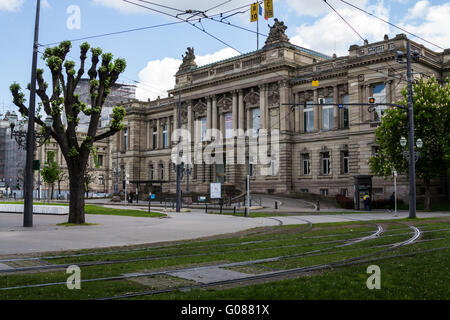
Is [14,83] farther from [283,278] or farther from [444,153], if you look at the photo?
[444,153]

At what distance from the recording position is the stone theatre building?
1977 inches

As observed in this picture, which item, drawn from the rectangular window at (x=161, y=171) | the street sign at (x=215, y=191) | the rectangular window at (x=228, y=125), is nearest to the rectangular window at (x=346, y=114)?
the rectangular window at (x=228, y=125)

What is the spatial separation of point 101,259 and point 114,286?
13.5 feet

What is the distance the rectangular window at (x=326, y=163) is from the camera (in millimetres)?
57000

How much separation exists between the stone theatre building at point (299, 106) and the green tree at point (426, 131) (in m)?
7.22

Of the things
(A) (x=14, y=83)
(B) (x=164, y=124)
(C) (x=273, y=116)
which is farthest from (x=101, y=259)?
(B) (x=164, y=124)

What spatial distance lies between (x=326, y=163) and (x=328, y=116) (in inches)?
223

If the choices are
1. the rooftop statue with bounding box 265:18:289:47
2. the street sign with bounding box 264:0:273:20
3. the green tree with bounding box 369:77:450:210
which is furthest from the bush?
the rooftop statue with bounding box 265:18:289:47

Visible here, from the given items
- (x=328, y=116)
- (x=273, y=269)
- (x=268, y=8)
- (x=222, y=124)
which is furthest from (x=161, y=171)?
(x=273, y=269)

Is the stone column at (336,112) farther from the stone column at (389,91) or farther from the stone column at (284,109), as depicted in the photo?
the stone column at (389,91)

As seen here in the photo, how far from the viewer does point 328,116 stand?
57.0m

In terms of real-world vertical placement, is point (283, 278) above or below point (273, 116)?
below

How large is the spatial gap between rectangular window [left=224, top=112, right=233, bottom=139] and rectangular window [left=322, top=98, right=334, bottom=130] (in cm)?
1362

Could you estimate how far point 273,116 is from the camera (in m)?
59.8
